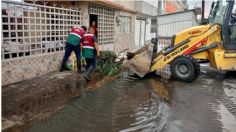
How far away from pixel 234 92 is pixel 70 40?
553 cm

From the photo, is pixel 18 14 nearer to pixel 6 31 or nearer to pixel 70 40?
pixel 6 31

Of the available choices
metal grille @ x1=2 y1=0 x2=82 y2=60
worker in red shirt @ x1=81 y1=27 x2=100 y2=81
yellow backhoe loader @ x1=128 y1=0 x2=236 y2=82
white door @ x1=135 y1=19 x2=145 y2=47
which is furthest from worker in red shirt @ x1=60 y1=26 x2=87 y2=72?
white door @ x1=135 y1=19 x2=145 y2=47

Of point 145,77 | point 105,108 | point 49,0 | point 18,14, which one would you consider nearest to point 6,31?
point 18,14

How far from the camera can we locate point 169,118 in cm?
559

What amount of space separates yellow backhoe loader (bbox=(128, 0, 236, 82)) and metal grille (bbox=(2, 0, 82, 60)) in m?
3.05

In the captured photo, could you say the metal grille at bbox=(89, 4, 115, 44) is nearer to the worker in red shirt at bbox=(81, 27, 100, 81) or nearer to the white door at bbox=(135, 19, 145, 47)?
the worker in red shirt at bbox=(81, 27, 100, 81)

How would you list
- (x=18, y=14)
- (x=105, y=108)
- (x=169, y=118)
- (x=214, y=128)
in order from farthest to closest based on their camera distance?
(x=18, y=14) < (x=105, y=108) < (x=169, y=118) < (x=214, y=128)

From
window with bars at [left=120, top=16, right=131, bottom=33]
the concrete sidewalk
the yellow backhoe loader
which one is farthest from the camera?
window with bars at [left=120, top=16, right=131, bottom=33]

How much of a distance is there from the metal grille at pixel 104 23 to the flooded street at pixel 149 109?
5.49 m

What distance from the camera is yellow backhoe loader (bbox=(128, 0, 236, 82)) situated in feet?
31.2

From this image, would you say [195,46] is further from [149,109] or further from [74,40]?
[149,109]

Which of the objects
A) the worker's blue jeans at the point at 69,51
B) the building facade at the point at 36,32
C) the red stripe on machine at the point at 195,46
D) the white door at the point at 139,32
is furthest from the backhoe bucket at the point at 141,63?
the white door at the point at 139,32

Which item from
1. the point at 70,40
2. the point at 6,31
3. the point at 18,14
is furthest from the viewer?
the point at 70,40

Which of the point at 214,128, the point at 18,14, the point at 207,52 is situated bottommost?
the point at 214,128
